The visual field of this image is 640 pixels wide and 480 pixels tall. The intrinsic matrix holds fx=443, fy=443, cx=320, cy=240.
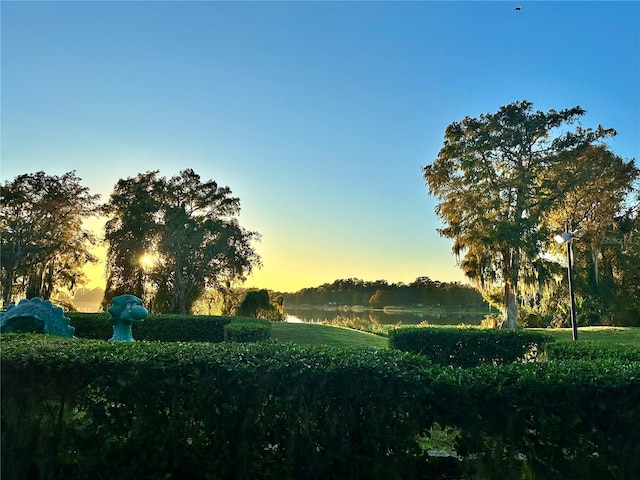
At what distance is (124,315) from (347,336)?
7.77 meters

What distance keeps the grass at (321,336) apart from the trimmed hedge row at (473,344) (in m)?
2.65

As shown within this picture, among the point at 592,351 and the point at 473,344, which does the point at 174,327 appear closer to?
the point at 473,344

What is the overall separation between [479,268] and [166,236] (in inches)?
533

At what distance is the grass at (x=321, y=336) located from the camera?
12711 millimetres

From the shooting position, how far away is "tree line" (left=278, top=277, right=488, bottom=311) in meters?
42.0

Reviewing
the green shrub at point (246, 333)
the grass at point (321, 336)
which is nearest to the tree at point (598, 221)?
the grass at point (321, 336)

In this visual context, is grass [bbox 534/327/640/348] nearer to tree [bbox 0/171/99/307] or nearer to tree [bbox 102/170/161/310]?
tree [bbox 102/170/161/310]

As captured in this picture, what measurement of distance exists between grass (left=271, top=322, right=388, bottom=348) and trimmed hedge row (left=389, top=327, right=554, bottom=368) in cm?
265

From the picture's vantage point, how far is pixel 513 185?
1769 cm

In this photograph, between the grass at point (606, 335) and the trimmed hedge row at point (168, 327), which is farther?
the grass at point (606, 335)

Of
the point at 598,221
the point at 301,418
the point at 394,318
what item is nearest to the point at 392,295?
the point at 394,318

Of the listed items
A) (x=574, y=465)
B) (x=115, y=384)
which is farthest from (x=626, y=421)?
(x=115, y=384)

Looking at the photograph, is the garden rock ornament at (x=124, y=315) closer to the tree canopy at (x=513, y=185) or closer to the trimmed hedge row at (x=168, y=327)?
the trimmed hedge row at (x=168, y=327)

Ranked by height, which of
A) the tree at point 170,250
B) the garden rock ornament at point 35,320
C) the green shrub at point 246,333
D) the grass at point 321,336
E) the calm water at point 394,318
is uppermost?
the tree at point 170,250
